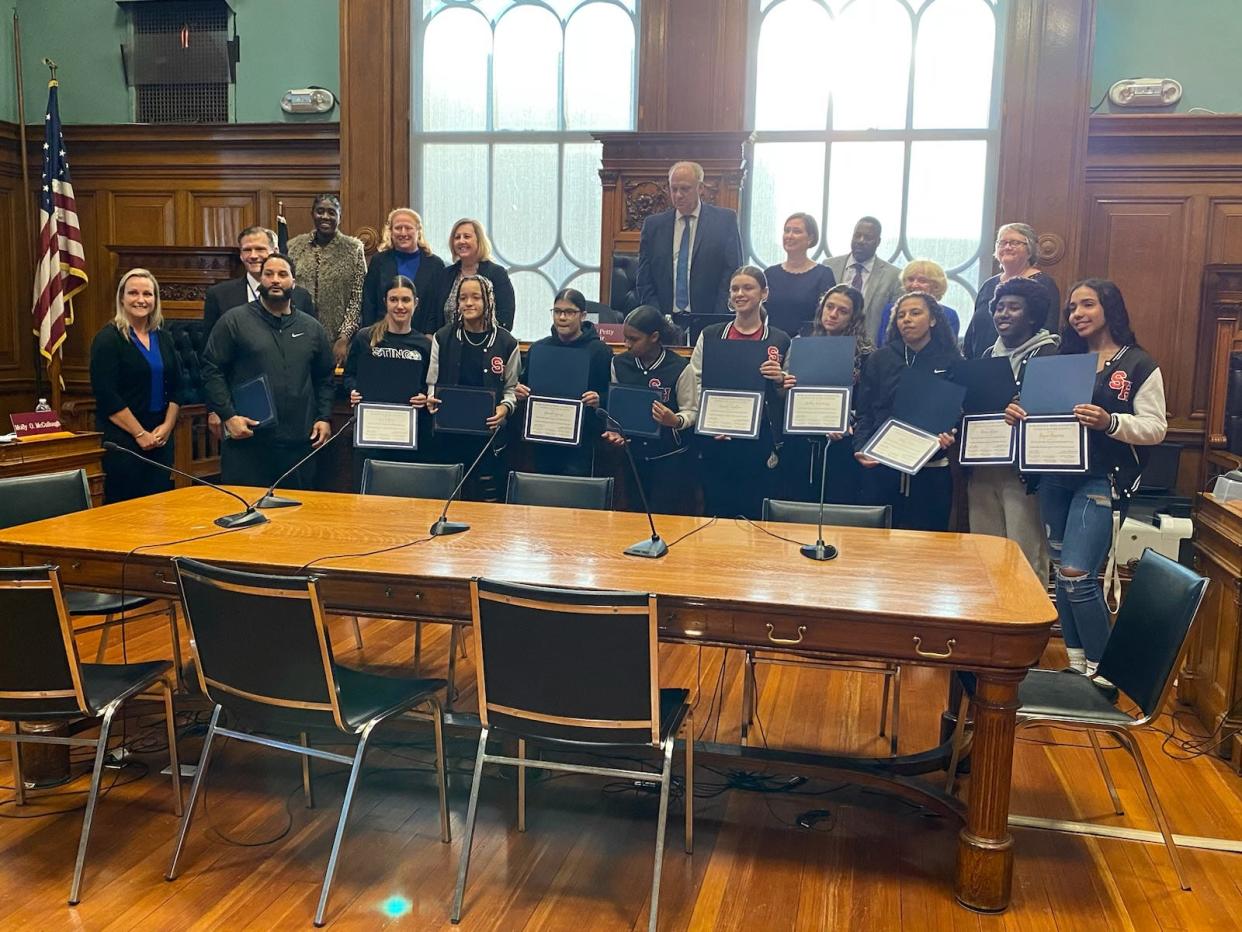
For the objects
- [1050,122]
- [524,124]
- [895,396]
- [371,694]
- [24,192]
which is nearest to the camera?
[371,694]

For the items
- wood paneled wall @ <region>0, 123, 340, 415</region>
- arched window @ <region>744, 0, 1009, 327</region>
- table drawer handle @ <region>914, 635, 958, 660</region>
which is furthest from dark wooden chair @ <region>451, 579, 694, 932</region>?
wood paneled wall @ <region>0, 123, 340, 415</region>

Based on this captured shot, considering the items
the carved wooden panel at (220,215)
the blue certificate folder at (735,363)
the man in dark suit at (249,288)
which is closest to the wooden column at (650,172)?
the man in dark suit at (249,288)

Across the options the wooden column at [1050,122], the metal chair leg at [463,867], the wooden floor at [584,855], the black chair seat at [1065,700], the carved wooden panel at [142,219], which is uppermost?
the wooden column at [1050,122]

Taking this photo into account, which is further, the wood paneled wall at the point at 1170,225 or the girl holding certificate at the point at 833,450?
the wood paneled wall at the point at 1170,225

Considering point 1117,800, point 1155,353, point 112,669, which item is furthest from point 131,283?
point 1155,353

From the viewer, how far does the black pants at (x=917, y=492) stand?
4391 mm

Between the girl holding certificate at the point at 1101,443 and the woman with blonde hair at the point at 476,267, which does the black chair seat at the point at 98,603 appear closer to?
the woman with blonde hair at the point at 476,267

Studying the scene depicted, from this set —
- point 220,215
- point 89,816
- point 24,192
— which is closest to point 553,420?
point 89,816

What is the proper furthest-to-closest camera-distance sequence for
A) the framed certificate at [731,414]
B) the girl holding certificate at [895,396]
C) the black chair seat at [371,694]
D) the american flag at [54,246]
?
the american flag at [54,246] < the framed certificate at [731,414] < the girl holding certificate at [895,396] < the black chair seat at [371,694]

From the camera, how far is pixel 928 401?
13.2 feet

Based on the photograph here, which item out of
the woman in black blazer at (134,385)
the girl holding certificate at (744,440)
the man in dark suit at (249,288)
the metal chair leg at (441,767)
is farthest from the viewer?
the man in dark suit at (249,288)

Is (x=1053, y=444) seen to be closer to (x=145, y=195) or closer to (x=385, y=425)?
(x=385, y=425)

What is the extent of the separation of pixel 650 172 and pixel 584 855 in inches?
199

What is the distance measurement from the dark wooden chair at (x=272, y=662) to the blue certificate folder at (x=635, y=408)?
2083 millimetres
